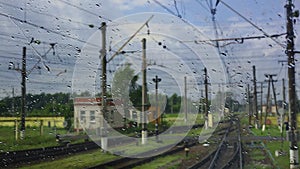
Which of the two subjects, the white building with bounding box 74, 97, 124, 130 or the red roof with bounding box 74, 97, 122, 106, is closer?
the red roof with bounding box 74, 97, 122, 106

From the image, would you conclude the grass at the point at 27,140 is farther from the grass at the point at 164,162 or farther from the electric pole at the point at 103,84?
the grass at the point at 164,162

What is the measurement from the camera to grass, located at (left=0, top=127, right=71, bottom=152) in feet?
49.7

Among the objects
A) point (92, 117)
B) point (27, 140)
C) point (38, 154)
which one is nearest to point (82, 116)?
point (92, 117)

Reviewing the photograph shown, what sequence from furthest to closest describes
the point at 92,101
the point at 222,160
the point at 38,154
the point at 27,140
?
the point at 27,140, the point at 92,101, the point at 222,160, the point at 38,154

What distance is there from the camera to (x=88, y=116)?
61.9ft

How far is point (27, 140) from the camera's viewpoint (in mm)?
17734

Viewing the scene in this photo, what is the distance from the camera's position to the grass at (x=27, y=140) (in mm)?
15141

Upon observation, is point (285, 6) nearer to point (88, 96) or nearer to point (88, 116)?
point (88, 96)

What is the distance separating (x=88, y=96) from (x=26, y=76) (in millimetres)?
3870

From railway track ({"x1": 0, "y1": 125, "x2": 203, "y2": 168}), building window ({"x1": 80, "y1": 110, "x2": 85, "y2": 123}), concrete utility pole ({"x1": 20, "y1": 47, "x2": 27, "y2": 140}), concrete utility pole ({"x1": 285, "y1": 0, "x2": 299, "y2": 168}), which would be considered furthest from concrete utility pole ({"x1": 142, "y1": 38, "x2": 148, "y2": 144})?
concrete utility pole ({"x1": 285, "y1": 0, "x2": 299, "y2": 168})

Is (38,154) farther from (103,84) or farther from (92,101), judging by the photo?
(103,84)

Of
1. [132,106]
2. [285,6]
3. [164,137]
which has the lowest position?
[164,137]

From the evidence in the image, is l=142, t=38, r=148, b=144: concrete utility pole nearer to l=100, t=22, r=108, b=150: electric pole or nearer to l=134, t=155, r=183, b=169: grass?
l=100, t=22, r=108, b=150: electric pole

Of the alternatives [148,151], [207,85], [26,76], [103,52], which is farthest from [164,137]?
[26,76]
